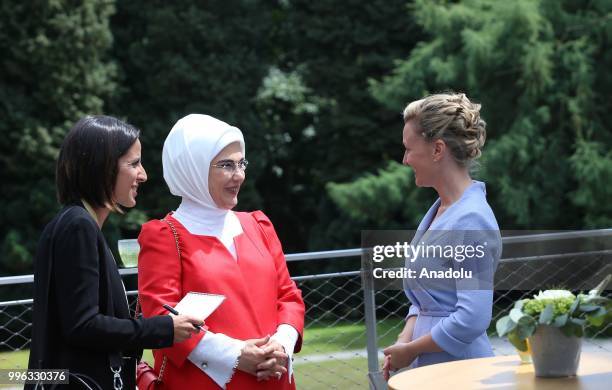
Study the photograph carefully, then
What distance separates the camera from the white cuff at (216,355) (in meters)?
3.06

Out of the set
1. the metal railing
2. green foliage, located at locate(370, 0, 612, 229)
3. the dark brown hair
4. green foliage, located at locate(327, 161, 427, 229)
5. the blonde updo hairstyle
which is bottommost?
the metal railing

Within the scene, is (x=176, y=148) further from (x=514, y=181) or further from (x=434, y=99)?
(x=514, y=181)

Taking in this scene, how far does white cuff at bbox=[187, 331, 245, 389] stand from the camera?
3.06m

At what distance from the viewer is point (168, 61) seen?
1811 centimetres

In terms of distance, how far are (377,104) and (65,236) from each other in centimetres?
1653

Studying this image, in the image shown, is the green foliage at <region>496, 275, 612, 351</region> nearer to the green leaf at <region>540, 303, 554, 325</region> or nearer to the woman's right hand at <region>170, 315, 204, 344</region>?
the green leaf at <region>540, 303, 554, 325</region>

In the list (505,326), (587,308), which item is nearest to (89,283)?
(505,326)

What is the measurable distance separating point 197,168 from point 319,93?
16.8 meters

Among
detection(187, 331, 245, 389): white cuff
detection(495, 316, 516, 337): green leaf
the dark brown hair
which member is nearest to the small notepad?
detection(187, 331, 245, 389): white cuff

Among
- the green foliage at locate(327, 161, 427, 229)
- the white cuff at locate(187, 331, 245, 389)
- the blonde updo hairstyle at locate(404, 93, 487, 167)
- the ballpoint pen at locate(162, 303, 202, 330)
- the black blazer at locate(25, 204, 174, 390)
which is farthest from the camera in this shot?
the green foliage at locate(327, 161, 427, 229)

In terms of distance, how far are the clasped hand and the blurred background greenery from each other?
36.2ft

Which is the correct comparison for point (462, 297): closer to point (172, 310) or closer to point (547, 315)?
point (547, 315)

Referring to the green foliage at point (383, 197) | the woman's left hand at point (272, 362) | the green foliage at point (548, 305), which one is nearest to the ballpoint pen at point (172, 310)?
the woman's left hand at point (272, 362)

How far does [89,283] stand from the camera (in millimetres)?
2742
